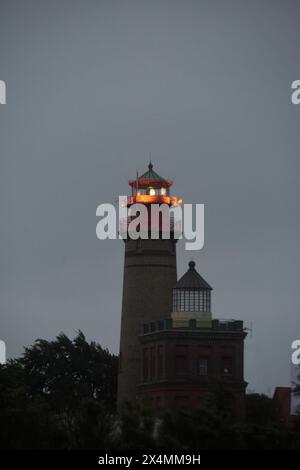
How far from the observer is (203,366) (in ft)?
506

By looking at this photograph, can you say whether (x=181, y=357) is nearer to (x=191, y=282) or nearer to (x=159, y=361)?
(x=159, y=361)

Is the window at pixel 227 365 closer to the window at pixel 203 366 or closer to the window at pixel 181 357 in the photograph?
the window at pixel 203 366

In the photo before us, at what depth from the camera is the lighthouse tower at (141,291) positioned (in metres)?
161

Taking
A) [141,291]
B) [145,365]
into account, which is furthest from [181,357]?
[141,291]

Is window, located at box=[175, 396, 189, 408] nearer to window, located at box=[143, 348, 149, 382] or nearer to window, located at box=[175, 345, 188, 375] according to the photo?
window, located at box=[175, 345, 188, 375]

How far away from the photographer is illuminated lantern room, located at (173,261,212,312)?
157 m


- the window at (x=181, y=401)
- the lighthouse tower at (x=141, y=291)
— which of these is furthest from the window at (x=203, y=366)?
the lighthouse tower at (x=141, y=291)

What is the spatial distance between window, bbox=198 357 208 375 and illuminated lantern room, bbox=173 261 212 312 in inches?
156

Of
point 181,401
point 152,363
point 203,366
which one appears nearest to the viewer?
point 181,401

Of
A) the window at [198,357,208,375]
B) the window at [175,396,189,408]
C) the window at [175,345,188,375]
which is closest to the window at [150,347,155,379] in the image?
the window at [175,345,188,375]

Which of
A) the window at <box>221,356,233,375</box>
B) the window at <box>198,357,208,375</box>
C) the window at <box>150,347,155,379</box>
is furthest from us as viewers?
the window at <box>150,347,155,379</box>

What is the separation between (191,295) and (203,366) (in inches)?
228

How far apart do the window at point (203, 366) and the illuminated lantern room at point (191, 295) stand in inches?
156
